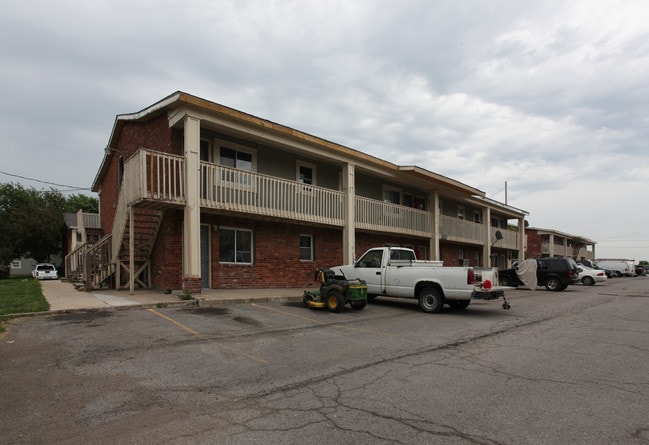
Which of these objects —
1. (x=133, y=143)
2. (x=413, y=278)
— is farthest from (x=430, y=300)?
(x=133, y=143)

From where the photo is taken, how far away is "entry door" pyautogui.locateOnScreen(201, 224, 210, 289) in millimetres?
14508

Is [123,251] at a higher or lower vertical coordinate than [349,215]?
lower

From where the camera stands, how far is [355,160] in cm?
1808

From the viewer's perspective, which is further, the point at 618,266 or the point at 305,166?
the point at 618,266

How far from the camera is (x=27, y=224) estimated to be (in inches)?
1585

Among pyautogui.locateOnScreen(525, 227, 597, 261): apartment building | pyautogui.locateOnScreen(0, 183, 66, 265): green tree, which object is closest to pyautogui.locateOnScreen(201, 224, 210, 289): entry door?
pyautogui.locateOnScreen(0, 183, 66, 265): green tree

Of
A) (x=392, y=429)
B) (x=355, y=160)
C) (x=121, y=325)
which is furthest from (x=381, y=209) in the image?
(x=392, y=429)

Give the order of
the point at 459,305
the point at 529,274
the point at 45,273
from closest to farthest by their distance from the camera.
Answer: the point at 459,305, the point at 529,274, the point at 45,273

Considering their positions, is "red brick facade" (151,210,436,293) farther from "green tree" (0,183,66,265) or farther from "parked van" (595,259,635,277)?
"parked van" (595,259,635,277)

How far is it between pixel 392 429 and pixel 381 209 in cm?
1646

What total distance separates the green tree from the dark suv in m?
42.0

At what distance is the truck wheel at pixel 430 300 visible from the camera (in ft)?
38.3

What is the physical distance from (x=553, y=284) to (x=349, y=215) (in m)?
13.6

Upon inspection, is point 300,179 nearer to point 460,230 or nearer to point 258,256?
point 258,256
